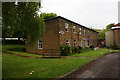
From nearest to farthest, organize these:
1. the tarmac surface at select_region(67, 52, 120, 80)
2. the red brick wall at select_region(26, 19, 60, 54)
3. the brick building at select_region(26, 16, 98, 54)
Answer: the tarmac surface at select_region(67, 52, 120, 80) → the brick building at select_region(26, 16, 98, 54) → the red brick wall at select_region(26, 19, 60, 54)

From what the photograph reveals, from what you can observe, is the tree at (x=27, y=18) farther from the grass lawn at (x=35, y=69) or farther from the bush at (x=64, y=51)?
the bush at (x=64, y=51)

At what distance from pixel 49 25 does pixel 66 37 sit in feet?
13.6

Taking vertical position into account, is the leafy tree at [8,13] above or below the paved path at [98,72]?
above

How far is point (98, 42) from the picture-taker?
4144 centimetres

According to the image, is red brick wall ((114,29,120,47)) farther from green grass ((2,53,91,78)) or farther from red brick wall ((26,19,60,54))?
green grass ((2,53,91,78))

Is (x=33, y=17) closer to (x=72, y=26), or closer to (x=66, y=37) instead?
(x=66, y=37)

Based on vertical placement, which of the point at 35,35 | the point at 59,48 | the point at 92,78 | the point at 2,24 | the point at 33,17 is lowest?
the point at 92,78

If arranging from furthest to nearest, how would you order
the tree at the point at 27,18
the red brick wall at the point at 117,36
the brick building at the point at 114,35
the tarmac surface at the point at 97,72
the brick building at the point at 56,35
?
the brick building at the point at 114,35 → the red brick wall at the point at 117,36 → the brick building at the point at 56,35 → the tree at the point at 27,18 → the tarmac surface at the point at 97,72

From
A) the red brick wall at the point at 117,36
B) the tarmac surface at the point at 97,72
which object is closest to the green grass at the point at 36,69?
the tarmac surface at the point at 97,72

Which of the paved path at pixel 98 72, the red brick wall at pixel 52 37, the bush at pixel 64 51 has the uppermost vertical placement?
the red brick wall at pixel 52 37

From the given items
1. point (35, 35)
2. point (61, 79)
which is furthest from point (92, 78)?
point (35, 35)

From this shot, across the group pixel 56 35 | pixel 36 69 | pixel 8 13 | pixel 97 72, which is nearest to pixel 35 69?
pixel 36 69

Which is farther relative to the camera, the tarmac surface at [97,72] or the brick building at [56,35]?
the brick building at [56,35]

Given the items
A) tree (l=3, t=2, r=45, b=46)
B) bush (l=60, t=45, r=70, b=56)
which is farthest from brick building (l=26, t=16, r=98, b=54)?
tree (l=3, t=2, r=45, b=46)
